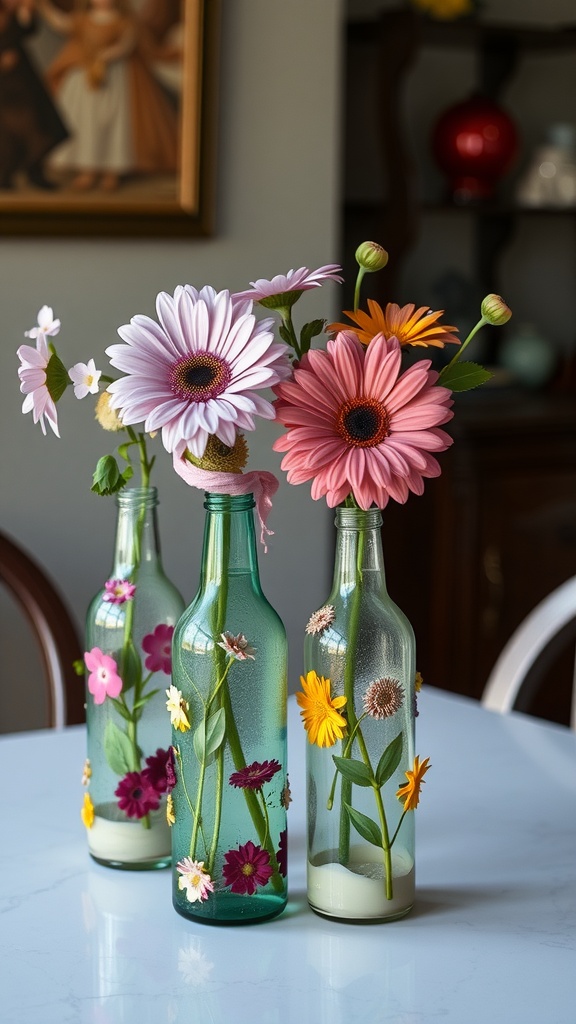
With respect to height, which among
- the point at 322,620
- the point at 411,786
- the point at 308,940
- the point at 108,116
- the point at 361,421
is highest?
the point at 108,116

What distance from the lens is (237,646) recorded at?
779 mm

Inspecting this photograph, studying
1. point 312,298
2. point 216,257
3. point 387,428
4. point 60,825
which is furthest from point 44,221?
point 387,428

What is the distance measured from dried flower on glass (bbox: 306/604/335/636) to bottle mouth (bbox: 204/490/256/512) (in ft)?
0.26

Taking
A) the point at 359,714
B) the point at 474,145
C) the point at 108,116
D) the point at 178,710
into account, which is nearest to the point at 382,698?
the point at 359,714

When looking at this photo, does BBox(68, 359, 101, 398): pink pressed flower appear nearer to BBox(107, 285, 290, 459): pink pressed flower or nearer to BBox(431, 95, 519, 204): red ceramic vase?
BBox(107, 285, 290, 459): pink pressed flower

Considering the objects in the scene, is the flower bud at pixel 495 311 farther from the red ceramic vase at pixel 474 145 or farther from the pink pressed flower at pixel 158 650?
the red ceramic vase at pixel 474 145

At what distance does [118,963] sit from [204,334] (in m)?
0.39

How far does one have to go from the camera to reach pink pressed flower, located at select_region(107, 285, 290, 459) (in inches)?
27.8

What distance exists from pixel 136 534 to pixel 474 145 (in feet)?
7.19

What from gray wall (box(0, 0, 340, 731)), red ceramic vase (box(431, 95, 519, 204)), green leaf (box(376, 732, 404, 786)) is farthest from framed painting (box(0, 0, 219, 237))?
green leaf (box(376, 732, 404, 786))

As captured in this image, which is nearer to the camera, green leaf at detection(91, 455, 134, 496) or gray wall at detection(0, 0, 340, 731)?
green leaf at detection(91, 455, 134, 496)

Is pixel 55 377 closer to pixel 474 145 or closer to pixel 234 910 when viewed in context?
pixel 234 910

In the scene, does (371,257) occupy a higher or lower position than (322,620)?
higher

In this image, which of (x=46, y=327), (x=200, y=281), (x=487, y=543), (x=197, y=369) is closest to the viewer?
(x=197, y=369)
